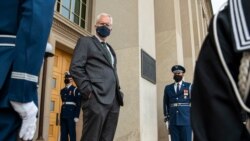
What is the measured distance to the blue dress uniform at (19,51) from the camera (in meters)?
1.95

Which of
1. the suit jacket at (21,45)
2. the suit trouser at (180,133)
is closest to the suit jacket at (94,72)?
the suit jacket at (21,45)

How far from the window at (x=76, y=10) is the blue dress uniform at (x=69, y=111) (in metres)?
1.86

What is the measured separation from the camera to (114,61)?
4.29m

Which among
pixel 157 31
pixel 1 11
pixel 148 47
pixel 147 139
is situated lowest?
pixel 147 139

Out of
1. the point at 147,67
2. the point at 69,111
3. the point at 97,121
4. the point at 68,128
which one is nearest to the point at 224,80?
the point at 97,121

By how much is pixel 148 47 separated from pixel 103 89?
10.2 ft

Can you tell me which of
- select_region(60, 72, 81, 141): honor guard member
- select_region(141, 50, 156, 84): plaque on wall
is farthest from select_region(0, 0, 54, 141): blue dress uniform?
select_region(60, 72, 81, 141): honor guard member

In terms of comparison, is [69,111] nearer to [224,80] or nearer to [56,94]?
[56,94]

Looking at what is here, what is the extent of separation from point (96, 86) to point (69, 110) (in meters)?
3.90

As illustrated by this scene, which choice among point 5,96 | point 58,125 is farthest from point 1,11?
point 58,125

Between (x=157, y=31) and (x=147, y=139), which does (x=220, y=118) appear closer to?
(x=147, y=139)

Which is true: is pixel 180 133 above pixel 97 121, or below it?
below

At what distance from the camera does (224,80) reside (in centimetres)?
129

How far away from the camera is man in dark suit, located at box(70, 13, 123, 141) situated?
12.4 feet
